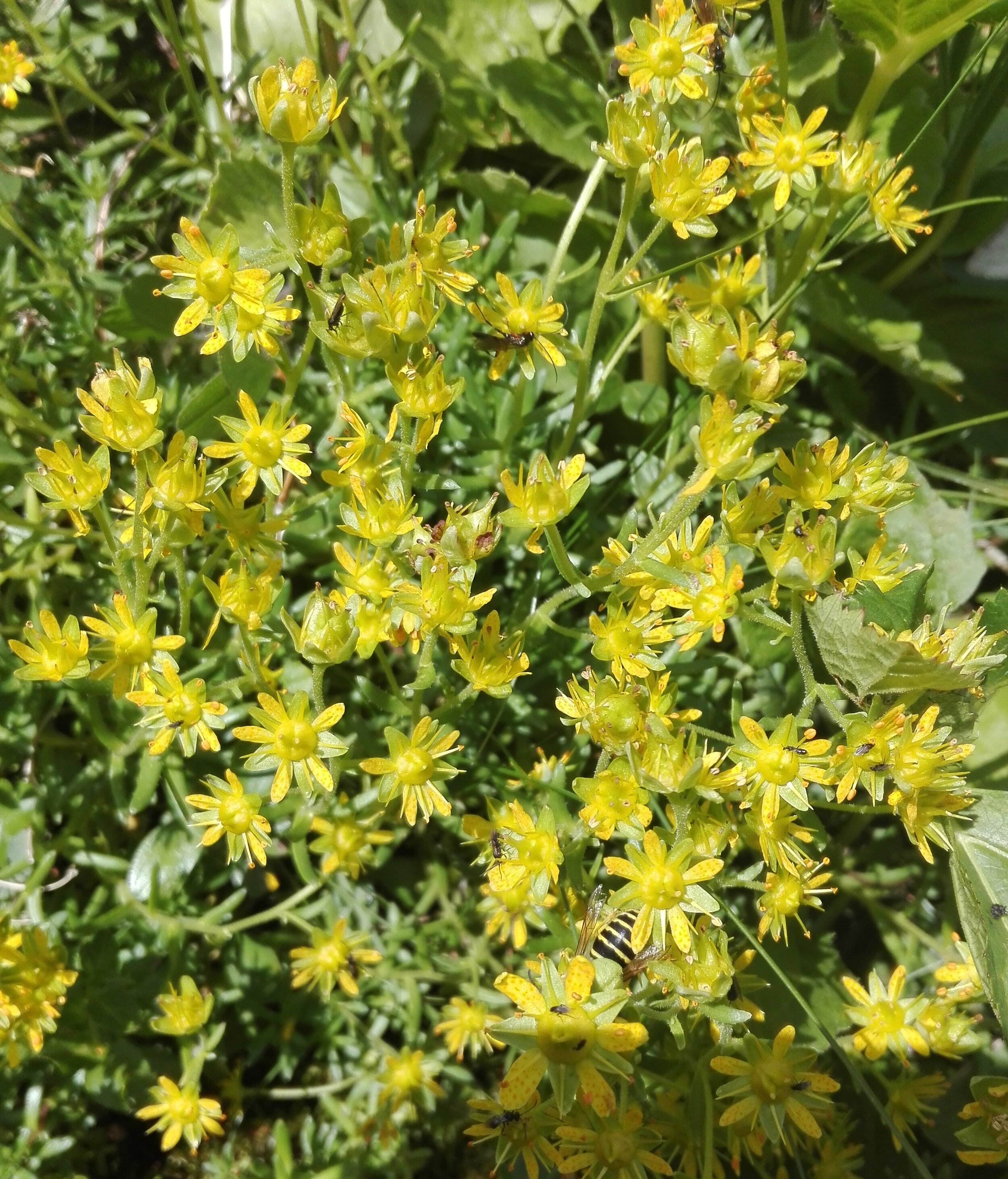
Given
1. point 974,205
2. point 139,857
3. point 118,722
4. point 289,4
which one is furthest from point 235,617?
point 974,205

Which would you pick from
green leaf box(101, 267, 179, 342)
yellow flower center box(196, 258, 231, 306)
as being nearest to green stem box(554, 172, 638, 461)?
yellow flower center box(196, 258, 231, 306)

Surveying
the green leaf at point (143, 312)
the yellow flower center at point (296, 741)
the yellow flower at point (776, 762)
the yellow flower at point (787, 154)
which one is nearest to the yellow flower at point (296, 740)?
the yellow flower center at point (296, 741)

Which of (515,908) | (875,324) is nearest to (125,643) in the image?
(515,908)

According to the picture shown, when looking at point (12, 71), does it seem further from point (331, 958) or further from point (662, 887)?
point (662, 887)

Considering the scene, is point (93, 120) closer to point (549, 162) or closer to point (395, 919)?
point (549, 162)

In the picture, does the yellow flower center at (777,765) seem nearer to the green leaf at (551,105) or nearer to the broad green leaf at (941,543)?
the broad green leaf at (941,543)

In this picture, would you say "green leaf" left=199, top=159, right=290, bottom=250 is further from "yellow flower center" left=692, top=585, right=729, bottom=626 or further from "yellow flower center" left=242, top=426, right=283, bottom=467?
"yellow flower center" left=692, top=585, right=729, bottom=626

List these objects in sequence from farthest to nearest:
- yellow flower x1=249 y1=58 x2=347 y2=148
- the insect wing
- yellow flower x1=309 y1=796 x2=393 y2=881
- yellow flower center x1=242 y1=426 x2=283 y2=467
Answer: yellow flower x1=309 y1=796 x2=393 y2=881
yellow flower center x1=242 y1=426 x2=283 y2=467
the insect wing
yellow flower x1=249 y1=58 x2=347 y2=148
